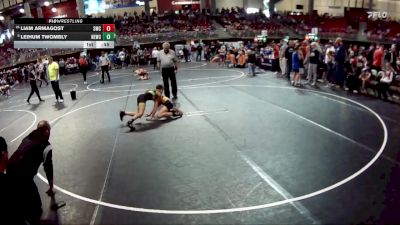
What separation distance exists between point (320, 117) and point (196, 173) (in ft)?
16.3

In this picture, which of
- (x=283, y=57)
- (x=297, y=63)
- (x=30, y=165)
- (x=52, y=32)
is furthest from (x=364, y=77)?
(x=30, y=165)

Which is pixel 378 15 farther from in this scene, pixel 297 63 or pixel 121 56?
pixel 297 63

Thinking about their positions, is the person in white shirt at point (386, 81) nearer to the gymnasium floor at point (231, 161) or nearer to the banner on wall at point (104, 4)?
the gymnasium floor at point (231, 161)

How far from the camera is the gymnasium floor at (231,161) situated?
559 centimetres

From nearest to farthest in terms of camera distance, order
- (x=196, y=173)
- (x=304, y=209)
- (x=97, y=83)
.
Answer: (x=304, y=209) < (x=196, y=173) < (x=97, y=83)

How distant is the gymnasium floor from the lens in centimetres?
559

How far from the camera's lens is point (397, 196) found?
228 inches

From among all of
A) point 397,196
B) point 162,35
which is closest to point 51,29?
point 397,196

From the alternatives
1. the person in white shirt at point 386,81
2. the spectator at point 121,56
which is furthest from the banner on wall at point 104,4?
the person in white shirt at point 386,81

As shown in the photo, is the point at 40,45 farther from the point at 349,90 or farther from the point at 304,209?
the point at 349,90

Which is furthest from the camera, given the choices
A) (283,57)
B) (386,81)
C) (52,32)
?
(283,57)

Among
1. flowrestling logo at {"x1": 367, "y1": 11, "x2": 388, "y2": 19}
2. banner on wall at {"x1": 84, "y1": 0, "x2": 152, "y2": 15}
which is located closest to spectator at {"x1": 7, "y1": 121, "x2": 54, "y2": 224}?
banner on wall at {"x1": 84, "y1": 0, "x2": 152, "y2": 15}

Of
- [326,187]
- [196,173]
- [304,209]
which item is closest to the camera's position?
[304,209]

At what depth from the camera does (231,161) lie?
24.5 feet
